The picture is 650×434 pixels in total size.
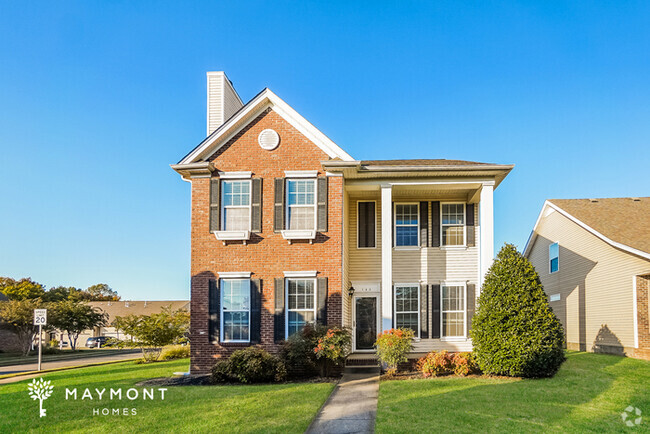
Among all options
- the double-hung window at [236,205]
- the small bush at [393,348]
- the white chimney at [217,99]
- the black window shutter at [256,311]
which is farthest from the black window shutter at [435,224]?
the white chimney at [217,99]

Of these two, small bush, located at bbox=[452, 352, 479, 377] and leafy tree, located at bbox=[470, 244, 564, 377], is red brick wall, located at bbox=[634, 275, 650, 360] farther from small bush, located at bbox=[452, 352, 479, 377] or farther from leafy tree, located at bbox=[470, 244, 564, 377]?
small bush, located at bbox=[452, 352, 479, 377]

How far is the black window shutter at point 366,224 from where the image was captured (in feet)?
57.3

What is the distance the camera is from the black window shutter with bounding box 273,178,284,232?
15.3m

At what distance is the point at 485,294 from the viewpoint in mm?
13391

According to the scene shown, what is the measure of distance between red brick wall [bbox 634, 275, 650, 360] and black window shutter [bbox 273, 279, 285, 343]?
441 inches

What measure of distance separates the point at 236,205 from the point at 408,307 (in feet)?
21.6

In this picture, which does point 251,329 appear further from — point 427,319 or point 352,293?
point 427,319

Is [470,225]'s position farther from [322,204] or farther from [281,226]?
[281,226]

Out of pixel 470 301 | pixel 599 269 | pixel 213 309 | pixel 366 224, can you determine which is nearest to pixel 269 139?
pixel 366 224

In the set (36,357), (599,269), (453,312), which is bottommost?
(36,357)

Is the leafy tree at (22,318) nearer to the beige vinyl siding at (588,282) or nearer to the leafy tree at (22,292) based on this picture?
the leafy tree at (22,292)

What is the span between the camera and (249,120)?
1579 centimetres

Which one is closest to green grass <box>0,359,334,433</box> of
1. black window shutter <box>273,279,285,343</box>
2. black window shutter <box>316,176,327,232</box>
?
black window shutter <box>273,279,285,343</box>

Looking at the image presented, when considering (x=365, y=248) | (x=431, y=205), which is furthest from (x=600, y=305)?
(x=365, y=248)
